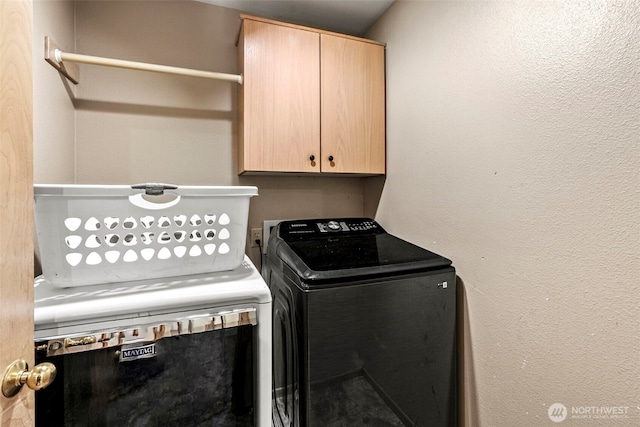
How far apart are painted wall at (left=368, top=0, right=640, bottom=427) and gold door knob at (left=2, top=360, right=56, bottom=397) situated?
4.40ft

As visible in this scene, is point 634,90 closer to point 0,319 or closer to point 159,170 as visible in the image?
point 0,319

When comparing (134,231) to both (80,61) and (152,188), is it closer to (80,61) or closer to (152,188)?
(152,188)

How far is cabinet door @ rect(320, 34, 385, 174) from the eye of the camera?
1.69 meters

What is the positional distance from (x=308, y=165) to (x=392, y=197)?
1.76 ft

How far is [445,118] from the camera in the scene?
138cm

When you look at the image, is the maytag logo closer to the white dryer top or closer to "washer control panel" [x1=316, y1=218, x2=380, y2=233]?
the white dryer top

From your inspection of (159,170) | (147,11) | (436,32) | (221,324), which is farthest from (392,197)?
(147,11)

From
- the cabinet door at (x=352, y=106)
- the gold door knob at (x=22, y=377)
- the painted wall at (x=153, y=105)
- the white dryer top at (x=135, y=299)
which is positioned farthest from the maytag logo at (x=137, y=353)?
the cabinet door at (x=352, y=106)

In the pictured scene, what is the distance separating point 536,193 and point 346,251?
0.76 metres

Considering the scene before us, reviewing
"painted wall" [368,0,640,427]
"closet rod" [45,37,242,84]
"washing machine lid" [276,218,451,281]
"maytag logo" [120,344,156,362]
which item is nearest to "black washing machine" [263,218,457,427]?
"washing machine lid" [276,218,451,281]

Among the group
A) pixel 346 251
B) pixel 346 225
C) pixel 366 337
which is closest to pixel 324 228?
pixel 346 225

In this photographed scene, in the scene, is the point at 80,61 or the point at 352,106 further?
the point at 352,106

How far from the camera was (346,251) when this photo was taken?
1398 millimetres

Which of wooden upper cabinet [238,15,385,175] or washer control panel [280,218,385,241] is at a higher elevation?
wooden upper cabinet [238,15,385,175]
